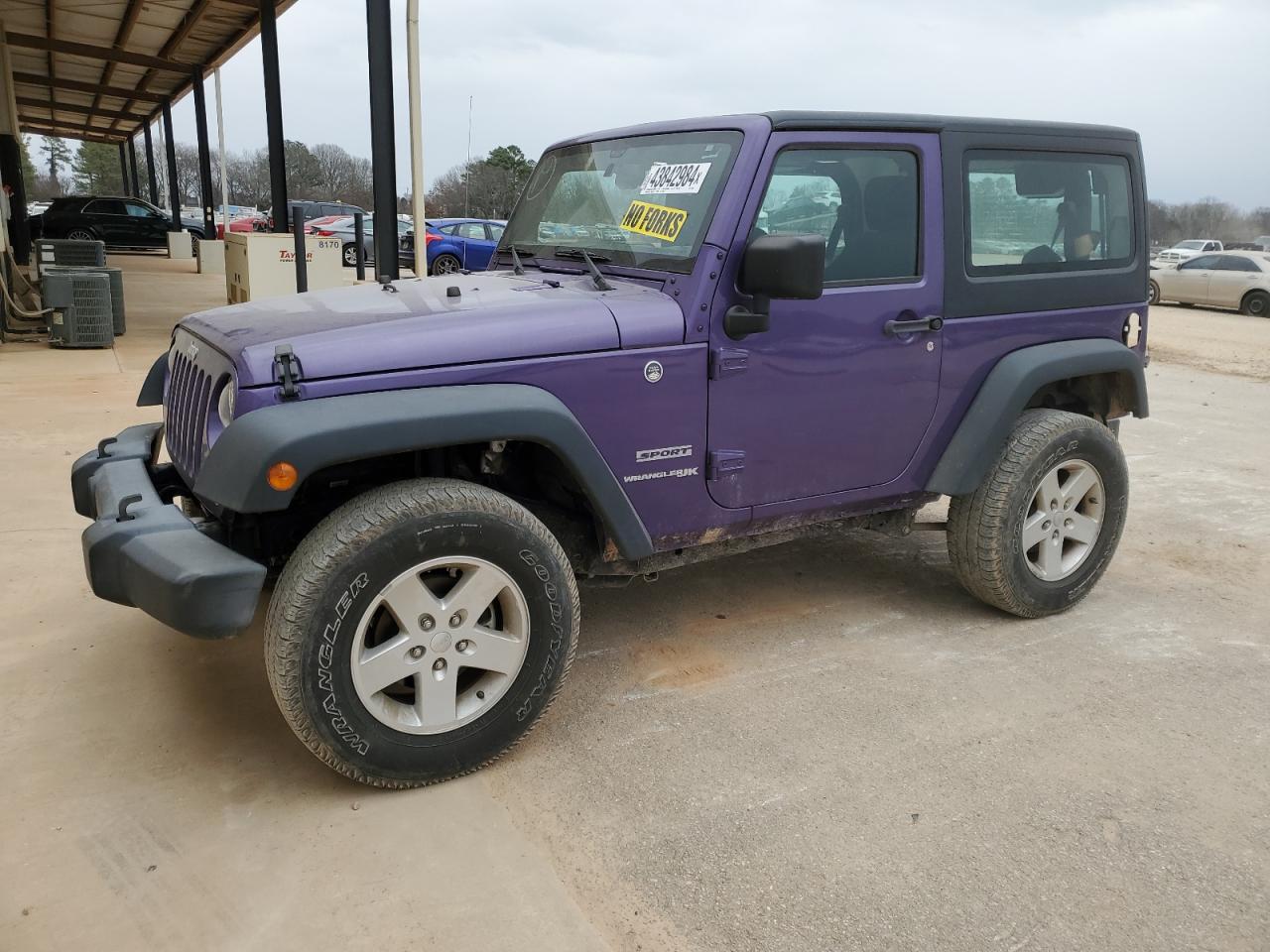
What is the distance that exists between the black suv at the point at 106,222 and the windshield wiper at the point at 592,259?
25646 mm

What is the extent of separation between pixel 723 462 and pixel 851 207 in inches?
40.0

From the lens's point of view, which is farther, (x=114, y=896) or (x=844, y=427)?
(x=844, y=427)

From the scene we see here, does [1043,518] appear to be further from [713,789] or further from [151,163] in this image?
[151,163]

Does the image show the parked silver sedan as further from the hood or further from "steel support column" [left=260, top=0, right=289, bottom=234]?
the hood

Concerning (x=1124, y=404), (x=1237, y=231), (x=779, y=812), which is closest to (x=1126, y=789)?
(x=779, y=812)

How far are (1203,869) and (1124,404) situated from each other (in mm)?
2320

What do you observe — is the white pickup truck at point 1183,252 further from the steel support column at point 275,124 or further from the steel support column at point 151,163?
the steel support column at point 151,163

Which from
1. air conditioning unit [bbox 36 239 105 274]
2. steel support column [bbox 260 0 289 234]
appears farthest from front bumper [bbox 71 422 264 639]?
steel support column [bbox 260 0 289 234]

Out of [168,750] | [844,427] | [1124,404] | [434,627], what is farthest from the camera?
[1124,404]

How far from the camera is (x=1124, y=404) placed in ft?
13.9

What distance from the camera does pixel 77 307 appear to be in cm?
968

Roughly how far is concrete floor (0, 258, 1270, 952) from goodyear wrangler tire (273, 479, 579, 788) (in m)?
0.17

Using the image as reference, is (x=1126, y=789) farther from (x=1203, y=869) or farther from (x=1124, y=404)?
(x=1124, y=404)

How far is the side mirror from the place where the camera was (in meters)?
2.81
